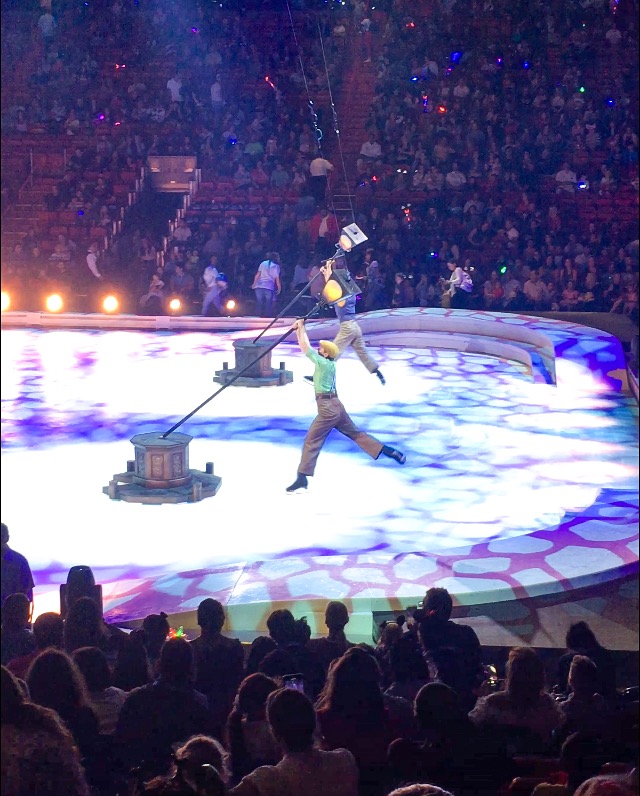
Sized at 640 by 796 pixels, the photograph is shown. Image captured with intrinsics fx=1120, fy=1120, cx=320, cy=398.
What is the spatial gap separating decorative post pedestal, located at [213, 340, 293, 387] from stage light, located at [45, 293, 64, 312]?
530cm

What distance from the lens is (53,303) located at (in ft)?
60.5

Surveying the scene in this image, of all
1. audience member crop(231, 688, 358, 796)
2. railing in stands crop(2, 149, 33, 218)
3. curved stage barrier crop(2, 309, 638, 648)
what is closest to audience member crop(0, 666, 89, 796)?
audience member crop(231, 688, 358, 796)

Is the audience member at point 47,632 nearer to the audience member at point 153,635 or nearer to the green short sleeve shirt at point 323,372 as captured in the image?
the audience member at point 153,635

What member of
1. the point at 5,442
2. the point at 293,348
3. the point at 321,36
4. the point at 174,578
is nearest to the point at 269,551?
the point at 174,578

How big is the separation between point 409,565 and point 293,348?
9.56 meters

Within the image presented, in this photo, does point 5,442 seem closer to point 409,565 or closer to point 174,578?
point 174,578

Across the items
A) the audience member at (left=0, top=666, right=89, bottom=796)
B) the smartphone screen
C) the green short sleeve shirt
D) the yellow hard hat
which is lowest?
the smartphone screen

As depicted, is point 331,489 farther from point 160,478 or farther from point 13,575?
point 13,575

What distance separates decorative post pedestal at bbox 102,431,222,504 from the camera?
30.1 feet

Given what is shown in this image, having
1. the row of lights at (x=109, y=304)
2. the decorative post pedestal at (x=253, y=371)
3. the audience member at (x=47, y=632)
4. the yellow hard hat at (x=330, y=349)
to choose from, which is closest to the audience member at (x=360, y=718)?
the audience member at (x=47, y=632)

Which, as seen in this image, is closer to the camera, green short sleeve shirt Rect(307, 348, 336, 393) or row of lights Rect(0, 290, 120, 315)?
green short sleeve shirt Rect(307, 348, 336, 393)

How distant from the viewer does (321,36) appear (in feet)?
73.3

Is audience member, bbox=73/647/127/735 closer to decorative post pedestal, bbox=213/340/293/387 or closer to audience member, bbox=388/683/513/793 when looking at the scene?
audience member, bbox=388/683/513/793

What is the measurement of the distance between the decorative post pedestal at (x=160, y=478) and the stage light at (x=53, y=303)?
31.4ft
